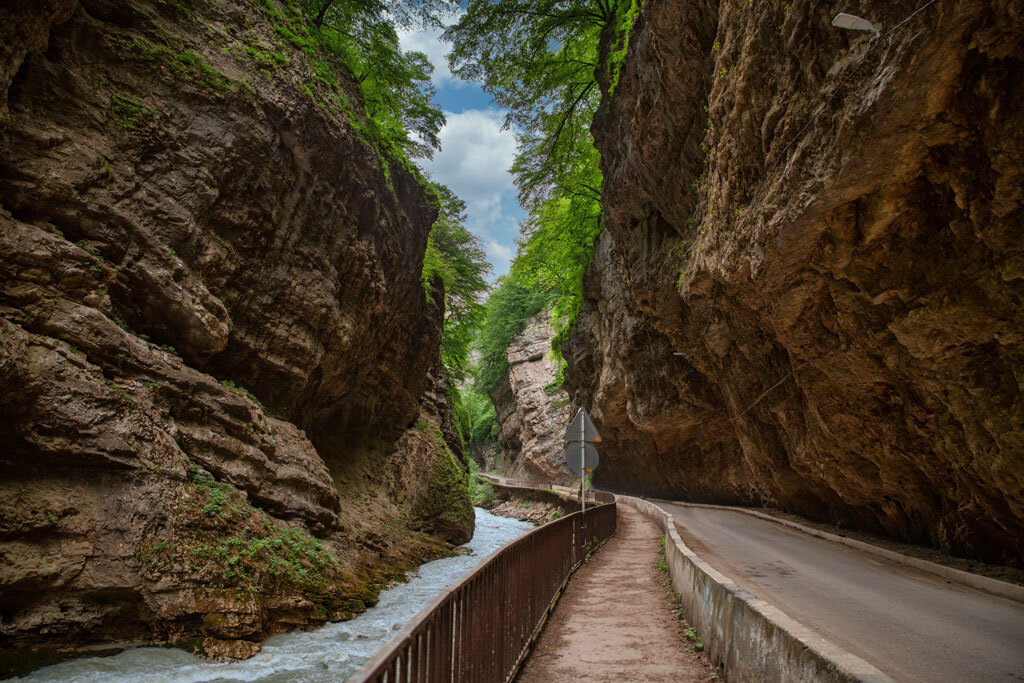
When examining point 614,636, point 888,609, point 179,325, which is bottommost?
point 614,636

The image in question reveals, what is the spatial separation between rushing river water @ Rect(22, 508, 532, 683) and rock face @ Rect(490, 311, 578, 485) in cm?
Answer: 3325

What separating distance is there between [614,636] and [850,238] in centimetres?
672

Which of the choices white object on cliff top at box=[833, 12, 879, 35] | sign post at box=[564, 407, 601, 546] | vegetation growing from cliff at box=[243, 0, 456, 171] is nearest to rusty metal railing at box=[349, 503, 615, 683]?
sign post at box=[564, 407, 601, 546]

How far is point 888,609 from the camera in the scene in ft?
21.4

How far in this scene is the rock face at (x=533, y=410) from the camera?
44.2 m

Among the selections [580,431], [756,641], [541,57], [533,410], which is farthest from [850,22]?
[533,410]

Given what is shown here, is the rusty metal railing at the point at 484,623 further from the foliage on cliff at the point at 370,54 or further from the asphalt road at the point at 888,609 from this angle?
the foliage on cliff at the point at 370,54

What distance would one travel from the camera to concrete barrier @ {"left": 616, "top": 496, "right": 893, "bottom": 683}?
314cm

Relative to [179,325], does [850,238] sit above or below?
above

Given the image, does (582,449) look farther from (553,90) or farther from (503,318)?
(503,318)

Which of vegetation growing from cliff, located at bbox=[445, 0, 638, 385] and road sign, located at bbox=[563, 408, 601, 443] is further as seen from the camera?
vegetation growing from cliff, located at bbox=[445, 0, 638, 385]

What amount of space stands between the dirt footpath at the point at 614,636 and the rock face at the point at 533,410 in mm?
33014

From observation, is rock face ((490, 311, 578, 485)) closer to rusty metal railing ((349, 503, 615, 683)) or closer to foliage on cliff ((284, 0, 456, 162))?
foliage on cliff ((284, 0, 456, 162))

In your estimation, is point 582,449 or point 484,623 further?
point 582,449
